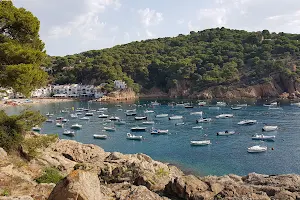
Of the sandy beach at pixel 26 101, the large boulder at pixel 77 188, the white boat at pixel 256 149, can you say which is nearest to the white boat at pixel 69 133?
the white boat at pixel 256 149

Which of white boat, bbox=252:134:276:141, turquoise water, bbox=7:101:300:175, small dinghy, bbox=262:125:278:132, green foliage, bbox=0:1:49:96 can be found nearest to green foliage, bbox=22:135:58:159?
green foliage, bbox=0:1:49:96

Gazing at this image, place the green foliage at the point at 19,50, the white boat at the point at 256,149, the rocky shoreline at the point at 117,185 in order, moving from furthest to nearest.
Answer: the white boat at the point at 256,149, the green foliage at the point at 19,50, the rocky shoreline at the point at 117,185

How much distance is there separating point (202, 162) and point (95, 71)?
95.9 metres

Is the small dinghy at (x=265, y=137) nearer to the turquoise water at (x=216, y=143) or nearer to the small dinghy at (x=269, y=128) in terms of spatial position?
the turquoise water at (x=216, y=143)

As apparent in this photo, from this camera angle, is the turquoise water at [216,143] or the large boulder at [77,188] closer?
the large boulder at [77,188]

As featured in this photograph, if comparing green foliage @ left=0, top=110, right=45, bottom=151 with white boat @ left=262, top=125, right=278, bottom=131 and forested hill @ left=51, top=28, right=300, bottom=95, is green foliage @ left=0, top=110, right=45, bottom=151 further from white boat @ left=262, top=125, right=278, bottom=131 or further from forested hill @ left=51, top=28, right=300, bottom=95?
forested hill @ left=51, top=28, right=300, bottom=95

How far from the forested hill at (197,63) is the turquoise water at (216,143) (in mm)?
35028

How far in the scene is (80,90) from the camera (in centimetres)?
13388

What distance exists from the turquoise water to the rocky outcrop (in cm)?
3845

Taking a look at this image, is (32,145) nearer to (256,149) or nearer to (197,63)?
(256,149)

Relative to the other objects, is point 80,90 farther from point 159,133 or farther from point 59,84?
point 159,133

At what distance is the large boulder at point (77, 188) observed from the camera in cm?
955

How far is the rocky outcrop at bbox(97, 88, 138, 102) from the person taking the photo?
122 metres

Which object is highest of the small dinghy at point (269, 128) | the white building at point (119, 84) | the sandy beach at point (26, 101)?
the white building at point (119, 84)
